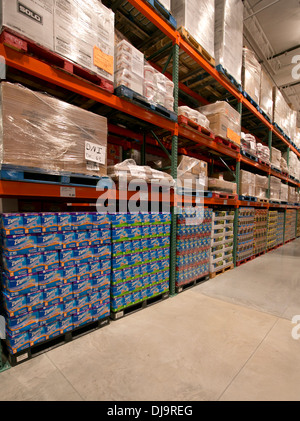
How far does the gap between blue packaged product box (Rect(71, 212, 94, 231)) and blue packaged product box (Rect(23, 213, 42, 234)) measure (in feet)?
1.06

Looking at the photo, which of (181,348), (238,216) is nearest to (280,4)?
(238,216)

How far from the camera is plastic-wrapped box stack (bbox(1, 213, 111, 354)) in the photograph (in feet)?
5.78

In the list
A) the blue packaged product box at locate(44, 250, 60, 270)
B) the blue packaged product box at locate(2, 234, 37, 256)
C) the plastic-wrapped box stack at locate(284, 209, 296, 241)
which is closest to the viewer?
the blue packaged product box at locate(2, 234, 37, 256)

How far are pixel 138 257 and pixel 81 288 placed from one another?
0.81 m

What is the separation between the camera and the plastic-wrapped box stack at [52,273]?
5.78 ft

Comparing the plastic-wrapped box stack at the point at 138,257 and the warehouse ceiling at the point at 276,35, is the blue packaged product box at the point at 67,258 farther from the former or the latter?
the warehouse ceiling at the point at 276,35

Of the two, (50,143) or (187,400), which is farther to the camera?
(50,143)

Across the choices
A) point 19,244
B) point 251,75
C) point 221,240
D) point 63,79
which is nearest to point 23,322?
point 19,244

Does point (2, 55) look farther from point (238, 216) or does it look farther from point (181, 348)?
point (238, 216)

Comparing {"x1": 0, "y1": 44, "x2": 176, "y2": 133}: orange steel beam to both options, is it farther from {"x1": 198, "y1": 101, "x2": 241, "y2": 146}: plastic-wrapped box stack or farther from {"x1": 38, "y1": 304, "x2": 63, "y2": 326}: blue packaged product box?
{"x1": 38, "y1": 304, "x2": 63, "y2": 326}: blue packaged product box

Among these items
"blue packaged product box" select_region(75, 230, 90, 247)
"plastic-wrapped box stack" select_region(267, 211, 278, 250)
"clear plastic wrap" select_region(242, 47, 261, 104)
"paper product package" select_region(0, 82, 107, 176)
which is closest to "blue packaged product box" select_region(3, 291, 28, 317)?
"blue packaged product box" select_region(75, 230, 90, 247)

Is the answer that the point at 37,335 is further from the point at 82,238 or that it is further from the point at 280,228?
the point at 280,228

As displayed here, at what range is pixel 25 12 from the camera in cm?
169
